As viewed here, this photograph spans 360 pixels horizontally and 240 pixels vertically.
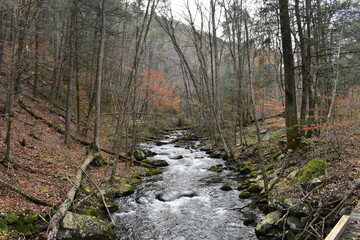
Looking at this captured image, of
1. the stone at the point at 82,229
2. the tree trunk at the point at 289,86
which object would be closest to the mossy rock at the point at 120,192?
the stone at the point at 82,229

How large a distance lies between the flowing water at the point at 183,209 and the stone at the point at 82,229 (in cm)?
56

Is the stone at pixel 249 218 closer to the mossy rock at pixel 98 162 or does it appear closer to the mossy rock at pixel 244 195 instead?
the mossy rock at pixel 244 195

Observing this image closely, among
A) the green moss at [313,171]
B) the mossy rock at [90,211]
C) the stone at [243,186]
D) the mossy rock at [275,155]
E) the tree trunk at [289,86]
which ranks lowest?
the stone at [243,186]

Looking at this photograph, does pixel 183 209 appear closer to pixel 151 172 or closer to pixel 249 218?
pixel 249 218

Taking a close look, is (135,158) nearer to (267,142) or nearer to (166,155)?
(166,155)

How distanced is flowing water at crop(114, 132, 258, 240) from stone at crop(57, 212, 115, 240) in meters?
0.56

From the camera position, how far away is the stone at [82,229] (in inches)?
224

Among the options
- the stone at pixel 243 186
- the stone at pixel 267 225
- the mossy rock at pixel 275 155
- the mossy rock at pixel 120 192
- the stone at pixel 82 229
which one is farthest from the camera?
the mossy rock at pixel 275 155

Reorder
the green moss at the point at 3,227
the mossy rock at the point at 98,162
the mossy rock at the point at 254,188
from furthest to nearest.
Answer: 1. the mossy rock at the point at 98,162
2. the mossy rock at the point at 254,188
3. the green moss at the point at 3,227

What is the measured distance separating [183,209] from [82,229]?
3640mm

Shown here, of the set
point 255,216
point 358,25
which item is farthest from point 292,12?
point 255,216

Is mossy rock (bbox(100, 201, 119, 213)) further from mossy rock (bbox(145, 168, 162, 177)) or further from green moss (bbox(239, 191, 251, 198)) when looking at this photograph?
green moss (bbox(239, 191, 251, 198))

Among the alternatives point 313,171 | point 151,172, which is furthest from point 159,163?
point 313,171

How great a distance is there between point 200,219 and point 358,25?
9.87m
